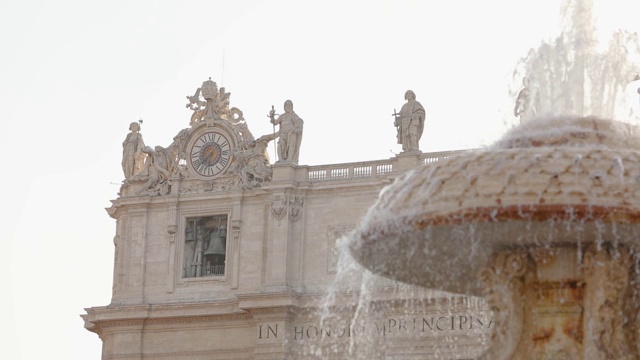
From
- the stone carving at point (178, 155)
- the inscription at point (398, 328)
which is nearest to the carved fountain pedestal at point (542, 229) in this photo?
the inscription at point (398, 328)

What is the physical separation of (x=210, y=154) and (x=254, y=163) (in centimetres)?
142

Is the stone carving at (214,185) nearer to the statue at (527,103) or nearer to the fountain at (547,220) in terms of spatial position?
the statue at (527,103)

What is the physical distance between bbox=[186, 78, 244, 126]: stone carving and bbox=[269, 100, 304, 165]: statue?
156 cm

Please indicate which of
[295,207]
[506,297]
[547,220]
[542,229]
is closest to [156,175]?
[295,207]

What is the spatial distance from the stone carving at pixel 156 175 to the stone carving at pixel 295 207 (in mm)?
3814

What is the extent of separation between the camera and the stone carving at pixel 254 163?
131ft

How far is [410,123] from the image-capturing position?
38.2 m

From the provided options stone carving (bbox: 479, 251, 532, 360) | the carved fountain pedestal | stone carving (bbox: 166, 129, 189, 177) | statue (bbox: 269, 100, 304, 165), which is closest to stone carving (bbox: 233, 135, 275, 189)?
statue (bbox: 269, 100, 304, 165)

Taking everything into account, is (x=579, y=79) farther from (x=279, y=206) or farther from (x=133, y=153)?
(x=133, y=153)

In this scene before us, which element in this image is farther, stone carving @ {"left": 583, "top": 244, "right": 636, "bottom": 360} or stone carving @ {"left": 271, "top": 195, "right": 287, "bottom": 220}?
stone carving @ {"left": 271, "top": 195, "right": 287, "bottom": 220}

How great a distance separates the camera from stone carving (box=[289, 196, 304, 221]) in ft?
128

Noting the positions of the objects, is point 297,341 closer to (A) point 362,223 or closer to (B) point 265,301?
(B) point 265,301

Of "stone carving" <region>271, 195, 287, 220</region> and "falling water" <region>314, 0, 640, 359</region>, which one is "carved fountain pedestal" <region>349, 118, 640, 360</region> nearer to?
"falling water" <region>314, 0, 640, 359</region>

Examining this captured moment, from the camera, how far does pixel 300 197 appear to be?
3919 cm
